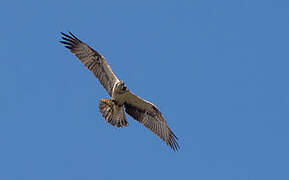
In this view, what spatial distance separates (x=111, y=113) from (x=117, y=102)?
35 centimetres

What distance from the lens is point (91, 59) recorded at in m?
16.6

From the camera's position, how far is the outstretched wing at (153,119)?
16.8 m

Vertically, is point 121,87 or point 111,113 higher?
point 121,87

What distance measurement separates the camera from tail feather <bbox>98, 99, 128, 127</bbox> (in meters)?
16.2

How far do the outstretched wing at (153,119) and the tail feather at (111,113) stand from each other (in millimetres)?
526

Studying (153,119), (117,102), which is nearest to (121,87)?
(117,102)

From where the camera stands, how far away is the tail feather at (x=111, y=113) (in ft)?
53.3

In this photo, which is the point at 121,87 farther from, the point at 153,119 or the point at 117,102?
the point at 153,119

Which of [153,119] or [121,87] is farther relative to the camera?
[153,119]

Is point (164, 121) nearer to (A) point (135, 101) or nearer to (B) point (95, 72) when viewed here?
(A) point (135, 101)

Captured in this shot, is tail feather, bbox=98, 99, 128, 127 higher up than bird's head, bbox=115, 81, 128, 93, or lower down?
lower down

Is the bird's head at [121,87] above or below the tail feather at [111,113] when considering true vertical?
above

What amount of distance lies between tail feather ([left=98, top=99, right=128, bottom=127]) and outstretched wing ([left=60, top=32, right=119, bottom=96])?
0.39 m

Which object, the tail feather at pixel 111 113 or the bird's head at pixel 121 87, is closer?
the bird's head at pixel 121 87
